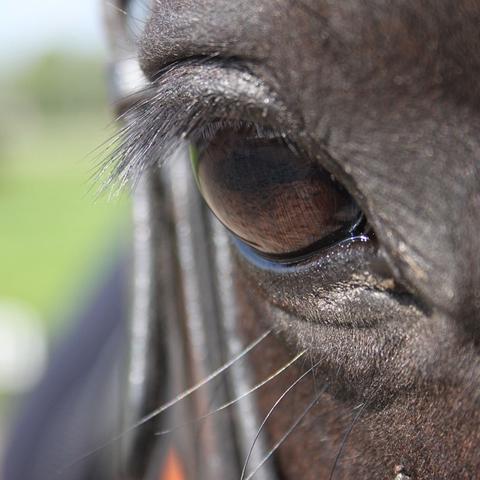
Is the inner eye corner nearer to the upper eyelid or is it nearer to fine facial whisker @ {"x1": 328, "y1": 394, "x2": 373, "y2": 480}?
the upper eyelid

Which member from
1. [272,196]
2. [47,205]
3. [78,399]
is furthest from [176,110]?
[47,205]

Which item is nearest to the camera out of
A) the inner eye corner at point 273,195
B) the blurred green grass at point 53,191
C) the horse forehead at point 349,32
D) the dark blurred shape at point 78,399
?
the horse forehead at point 349,32

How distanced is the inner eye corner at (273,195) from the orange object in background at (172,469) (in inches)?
21.2

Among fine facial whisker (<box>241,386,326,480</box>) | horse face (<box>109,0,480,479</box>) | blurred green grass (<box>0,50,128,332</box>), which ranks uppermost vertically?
blurred green grass (<box>0,50,128,332</box>)

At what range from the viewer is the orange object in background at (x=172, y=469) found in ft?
4.41

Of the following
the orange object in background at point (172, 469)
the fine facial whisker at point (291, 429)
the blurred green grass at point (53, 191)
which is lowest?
the orange object in background at point (172, 469)

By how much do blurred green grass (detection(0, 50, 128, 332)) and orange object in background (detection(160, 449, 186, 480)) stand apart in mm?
409

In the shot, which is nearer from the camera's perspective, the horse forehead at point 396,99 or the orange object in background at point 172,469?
the horse forehead at point 396,99

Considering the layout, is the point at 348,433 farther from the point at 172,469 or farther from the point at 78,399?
the point at 78,399

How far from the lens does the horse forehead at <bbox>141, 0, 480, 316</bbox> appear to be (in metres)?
0.72

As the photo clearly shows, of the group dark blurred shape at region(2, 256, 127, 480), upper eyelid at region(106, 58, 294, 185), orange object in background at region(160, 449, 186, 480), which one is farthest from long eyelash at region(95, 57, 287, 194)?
dark blurred shape at region(2, 256, 127, 480)

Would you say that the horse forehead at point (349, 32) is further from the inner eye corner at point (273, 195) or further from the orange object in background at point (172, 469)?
the orange object in background at point (172, 469)

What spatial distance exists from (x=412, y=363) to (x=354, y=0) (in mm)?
316

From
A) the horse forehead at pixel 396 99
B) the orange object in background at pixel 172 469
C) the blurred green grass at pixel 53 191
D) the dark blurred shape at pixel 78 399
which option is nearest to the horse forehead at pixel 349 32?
the horse forehead at pixel 396 99
